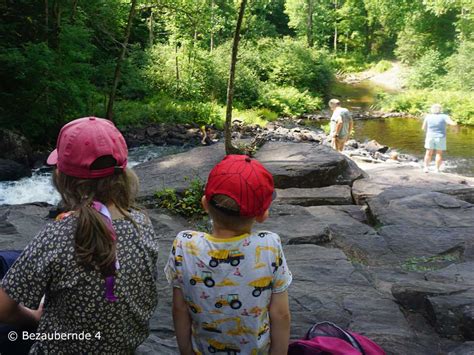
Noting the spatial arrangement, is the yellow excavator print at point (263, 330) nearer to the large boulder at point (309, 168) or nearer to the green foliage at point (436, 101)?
the large boulder at point (309, 168)

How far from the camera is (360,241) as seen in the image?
19.0 ft

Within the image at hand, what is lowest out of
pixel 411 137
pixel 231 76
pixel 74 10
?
pixel 411 137

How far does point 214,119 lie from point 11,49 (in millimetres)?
8144

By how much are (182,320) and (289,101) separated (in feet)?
75.4

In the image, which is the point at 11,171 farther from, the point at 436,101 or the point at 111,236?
the point at 436,101

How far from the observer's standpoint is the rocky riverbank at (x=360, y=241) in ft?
11.3

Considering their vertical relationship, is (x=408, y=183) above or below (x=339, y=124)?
below

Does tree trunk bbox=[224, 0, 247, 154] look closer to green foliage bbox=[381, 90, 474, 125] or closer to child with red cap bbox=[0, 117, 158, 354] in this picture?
child with red cap bbox=[0, 117, 158, 354]

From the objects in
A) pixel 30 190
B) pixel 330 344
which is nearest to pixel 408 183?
pixel 330 344

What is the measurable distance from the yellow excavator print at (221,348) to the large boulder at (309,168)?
243 inches

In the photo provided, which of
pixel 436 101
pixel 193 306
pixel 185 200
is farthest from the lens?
pixel 436 101

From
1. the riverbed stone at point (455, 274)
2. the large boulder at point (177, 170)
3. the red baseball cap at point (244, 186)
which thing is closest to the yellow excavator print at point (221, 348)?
the red baseball cap at point (244, 186)

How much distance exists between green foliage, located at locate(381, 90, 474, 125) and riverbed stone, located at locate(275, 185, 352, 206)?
15.8 metres

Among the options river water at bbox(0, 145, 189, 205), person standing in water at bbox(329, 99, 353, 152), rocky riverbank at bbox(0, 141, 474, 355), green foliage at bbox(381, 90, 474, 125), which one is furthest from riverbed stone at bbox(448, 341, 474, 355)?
green foliage at bbox(381, 90, 474, 125)
